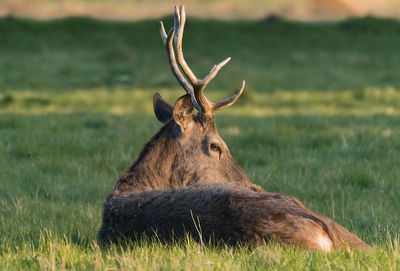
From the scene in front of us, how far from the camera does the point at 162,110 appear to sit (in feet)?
19.9

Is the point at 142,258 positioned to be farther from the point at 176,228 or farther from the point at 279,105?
the point at 279,105

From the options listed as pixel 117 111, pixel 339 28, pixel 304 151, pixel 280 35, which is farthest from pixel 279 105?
pixel 339 28

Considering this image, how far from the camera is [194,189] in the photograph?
Answer: 424cm

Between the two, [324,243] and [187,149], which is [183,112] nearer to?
[187,149]

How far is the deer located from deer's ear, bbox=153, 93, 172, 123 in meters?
0.57

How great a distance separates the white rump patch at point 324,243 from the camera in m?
3.78

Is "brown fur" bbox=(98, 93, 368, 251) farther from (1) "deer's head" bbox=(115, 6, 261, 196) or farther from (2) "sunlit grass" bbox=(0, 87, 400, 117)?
(2) "sunlit grass" bbox=(0, 87, 400, 117)

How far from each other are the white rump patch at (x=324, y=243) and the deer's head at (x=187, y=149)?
1.51 m

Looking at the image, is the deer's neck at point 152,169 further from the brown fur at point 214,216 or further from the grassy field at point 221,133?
the grassy field at point 221,133

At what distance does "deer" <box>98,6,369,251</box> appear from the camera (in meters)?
3.74

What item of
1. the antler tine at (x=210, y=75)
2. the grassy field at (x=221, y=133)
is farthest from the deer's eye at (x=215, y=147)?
the grassy field at (x=221, y=133)

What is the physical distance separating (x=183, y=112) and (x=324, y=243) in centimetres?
205

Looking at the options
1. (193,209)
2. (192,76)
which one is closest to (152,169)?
(192,76)

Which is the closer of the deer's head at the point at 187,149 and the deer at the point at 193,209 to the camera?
the deer at the point at 193,209
